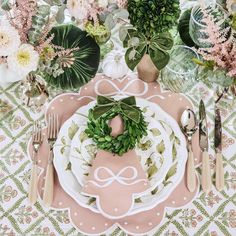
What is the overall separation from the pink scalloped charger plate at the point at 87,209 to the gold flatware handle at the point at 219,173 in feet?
0.14

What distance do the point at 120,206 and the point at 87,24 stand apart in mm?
469

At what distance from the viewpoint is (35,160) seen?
1.00 metres

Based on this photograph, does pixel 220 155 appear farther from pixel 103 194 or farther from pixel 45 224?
pixel 45 224

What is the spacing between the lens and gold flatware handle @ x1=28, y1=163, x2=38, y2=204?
3.11 feet

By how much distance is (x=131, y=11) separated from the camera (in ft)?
3.22

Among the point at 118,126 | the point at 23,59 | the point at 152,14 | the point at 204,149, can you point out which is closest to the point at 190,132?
the point at 204,149

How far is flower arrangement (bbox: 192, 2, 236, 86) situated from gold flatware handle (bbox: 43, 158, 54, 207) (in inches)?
16.7

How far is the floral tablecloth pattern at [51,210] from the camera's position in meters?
0.93

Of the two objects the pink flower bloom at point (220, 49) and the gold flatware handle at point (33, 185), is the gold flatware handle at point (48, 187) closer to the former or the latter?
the gold flatware handle at point (33, 185)

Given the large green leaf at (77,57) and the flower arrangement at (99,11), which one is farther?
the large green leaf at (77,57)

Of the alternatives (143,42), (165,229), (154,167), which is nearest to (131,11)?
(143,42)

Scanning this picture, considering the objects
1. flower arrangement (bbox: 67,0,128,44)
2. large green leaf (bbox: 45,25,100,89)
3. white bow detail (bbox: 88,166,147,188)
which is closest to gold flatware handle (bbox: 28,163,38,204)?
white bow detail (bbox: 88,166,147,188)

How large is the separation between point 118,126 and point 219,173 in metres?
0.26

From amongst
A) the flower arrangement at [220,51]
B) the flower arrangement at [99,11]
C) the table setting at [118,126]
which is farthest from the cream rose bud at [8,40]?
the flower arrangement at [220,51]
